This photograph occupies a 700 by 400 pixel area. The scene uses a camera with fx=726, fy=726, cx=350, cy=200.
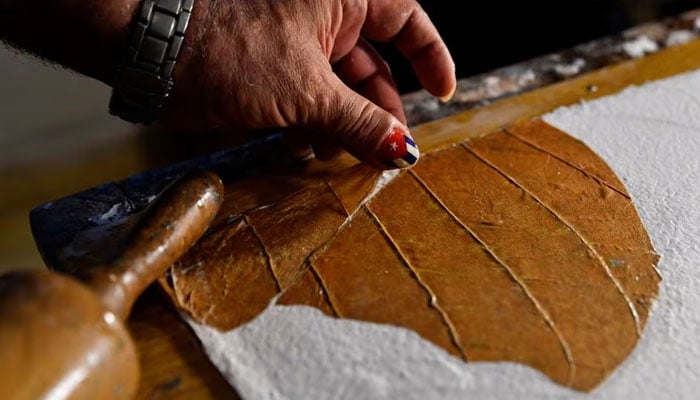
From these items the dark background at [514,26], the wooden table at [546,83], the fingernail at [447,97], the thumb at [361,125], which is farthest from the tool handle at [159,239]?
the dark background at [514,26]

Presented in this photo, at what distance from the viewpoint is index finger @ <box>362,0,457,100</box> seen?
5.52ft

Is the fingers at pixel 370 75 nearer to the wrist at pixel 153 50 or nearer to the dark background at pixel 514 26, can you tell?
the wrist at pixel 153 50

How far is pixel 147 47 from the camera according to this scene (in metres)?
1.30

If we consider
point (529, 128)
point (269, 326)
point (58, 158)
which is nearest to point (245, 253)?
point (269, 326)

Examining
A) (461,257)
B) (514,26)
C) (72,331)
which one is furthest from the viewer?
(514,26)

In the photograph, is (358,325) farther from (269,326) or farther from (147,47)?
(147,47)

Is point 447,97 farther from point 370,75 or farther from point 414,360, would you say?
point 414,360

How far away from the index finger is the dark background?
0.74 meters

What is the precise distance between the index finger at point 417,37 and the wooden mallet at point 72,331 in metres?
0.83

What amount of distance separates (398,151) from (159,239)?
1.62ft

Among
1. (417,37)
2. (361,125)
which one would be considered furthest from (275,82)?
(417,37)

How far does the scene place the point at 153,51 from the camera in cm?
131

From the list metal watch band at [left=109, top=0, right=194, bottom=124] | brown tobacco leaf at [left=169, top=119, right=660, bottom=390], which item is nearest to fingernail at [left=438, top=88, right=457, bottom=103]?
brown tobacco leaf at [left=169, top=119, right=660, bottom=390]

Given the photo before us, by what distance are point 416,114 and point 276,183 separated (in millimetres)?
448
